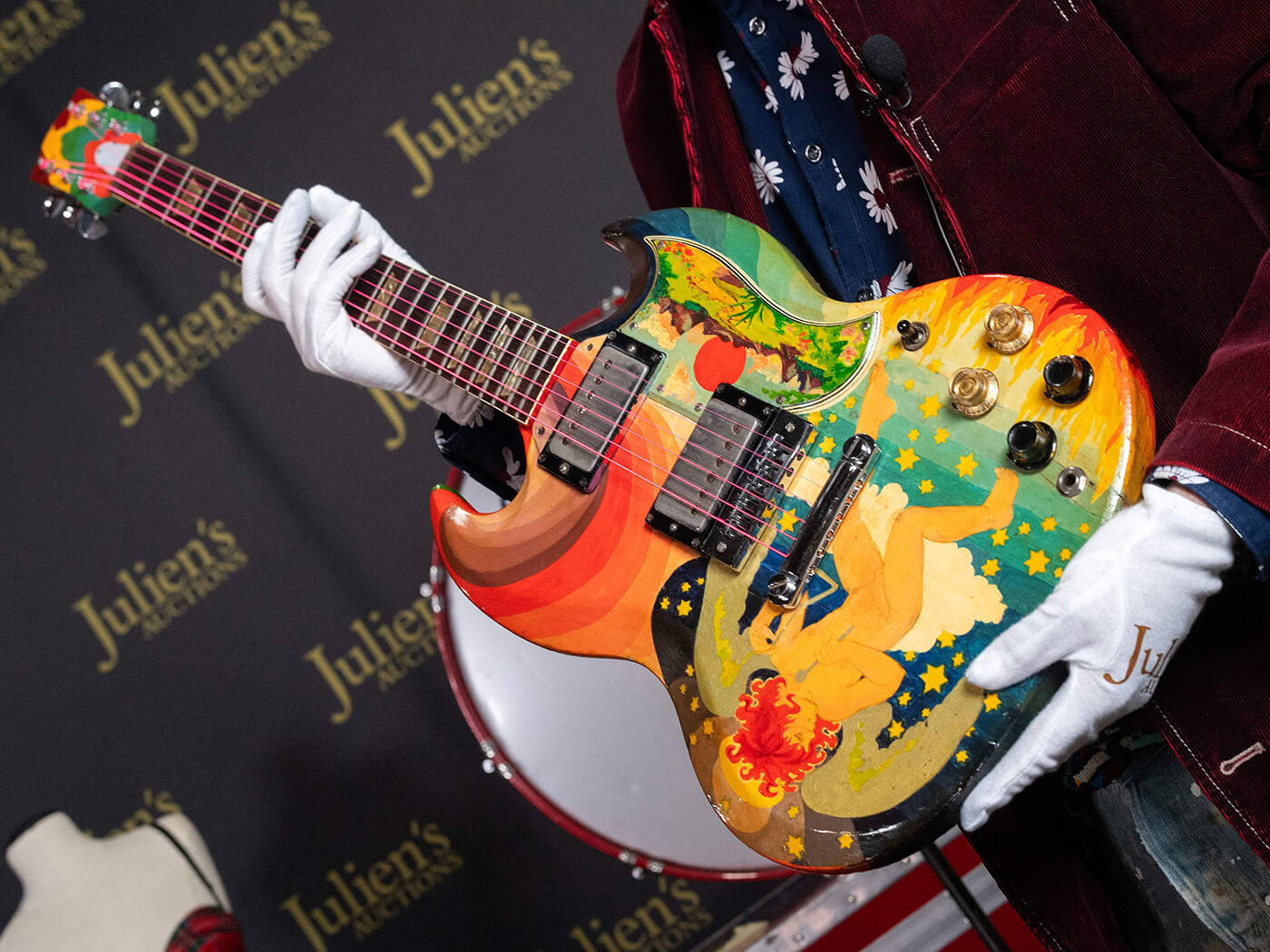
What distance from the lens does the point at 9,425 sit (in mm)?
1903

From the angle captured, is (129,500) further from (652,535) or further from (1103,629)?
(1103,629)

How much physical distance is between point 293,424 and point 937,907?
4.97 feet

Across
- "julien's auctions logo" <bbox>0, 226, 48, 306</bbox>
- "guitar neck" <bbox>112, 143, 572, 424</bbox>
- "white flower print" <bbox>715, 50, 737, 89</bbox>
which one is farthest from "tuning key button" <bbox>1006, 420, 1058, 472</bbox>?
"julien's auctions logo" <bbox>0, 226, 48, 306</bbox>

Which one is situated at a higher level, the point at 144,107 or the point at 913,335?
the point at 144,107

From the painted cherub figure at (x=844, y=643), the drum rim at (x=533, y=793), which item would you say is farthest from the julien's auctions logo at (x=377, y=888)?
the painted cherub figure at (x=844, y=643)

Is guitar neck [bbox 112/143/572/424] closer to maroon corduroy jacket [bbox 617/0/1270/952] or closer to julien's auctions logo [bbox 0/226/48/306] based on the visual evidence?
maroon corduroy jacket [bbox 617/0/1270/952]

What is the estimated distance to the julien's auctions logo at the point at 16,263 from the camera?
196 centimetres

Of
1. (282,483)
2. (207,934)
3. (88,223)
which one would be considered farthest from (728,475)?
(282,483)

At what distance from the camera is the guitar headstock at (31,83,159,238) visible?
1.33m

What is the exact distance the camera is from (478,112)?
6.38 feet

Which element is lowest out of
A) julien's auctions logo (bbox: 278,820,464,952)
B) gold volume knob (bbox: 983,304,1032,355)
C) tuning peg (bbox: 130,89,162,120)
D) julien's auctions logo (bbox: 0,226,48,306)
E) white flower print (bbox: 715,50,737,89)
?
julien's auctions logo (bbox: 278,820,464,952)

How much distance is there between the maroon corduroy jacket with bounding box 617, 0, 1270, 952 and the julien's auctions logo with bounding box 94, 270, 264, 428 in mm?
1398

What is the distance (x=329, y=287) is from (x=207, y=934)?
0.86 meters

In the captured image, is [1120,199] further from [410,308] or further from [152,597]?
[152,597]
